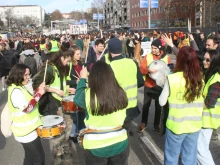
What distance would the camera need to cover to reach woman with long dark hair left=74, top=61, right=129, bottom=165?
2570 millimetres

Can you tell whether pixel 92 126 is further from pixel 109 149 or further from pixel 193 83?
pixel 193 83

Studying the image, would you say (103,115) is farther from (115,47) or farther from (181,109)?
(115,47)

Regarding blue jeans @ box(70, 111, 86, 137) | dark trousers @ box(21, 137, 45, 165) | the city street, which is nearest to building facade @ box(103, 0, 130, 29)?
the city street

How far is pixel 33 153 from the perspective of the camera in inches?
132

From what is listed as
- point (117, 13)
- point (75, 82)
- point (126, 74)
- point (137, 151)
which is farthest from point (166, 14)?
point (126, 74)

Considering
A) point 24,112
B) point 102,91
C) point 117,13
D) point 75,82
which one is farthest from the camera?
point 117,13

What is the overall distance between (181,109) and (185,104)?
7 centimetres

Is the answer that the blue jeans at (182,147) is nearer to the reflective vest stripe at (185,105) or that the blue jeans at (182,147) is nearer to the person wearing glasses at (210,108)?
the person wearing glasses at (210,108)

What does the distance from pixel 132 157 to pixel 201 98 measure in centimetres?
196

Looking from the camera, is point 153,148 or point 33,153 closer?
point 33,153

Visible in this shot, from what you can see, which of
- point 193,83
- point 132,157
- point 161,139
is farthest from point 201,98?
point 161,139

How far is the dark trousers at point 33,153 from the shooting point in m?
3.32

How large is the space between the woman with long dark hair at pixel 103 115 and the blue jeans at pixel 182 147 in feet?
2.55

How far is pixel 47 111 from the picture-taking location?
4539 mm
